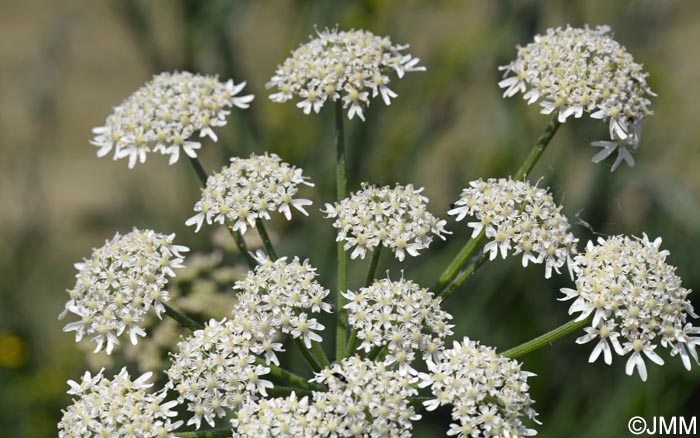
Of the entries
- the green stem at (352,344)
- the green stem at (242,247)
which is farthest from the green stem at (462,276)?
the green stem at (242,247)

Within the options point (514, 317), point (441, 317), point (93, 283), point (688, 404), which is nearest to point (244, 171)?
point (93, 283)

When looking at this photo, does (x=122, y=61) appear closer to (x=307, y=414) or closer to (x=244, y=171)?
(x=244, y=171)

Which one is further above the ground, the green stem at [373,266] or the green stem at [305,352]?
the green stem at [373,266]

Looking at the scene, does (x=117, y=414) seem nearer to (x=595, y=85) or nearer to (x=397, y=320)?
(x=397, y=320)

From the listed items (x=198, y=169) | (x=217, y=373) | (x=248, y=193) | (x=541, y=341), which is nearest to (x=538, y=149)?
(x=541, y=341)

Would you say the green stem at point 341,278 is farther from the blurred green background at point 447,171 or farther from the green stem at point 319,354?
the blurred green background at point 447,171

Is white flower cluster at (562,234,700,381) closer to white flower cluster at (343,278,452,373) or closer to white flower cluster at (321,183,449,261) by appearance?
white flower cluster at (343,278,452,373)
